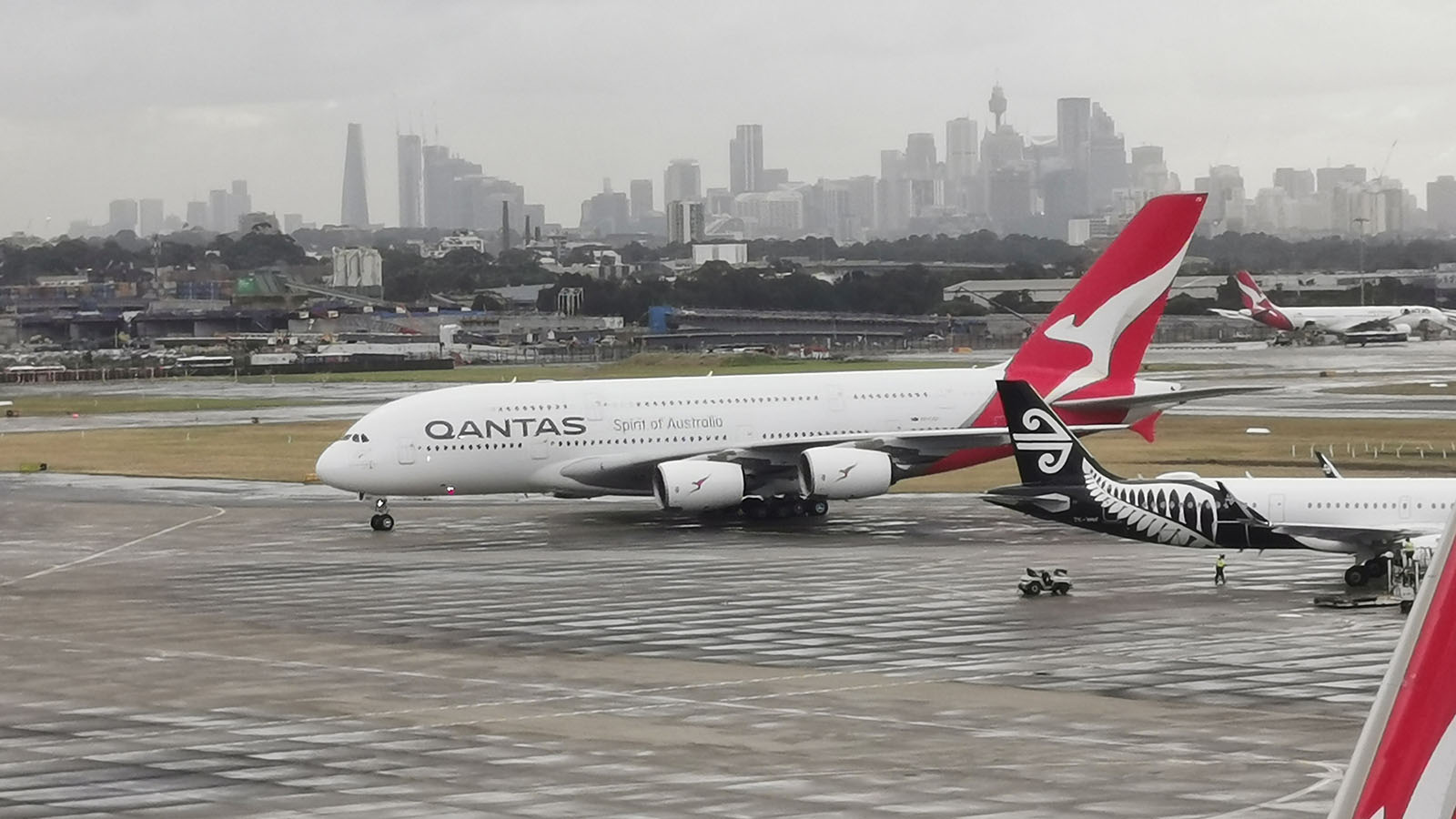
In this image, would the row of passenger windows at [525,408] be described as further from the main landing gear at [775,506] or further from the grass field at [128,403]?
the grass field at [128,403]

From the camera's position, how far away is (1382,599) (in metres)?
38.4

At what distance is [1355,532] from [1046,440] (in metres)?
6.75

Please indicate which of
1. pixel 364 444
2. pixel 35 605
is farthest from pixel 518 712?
pixel 364 444

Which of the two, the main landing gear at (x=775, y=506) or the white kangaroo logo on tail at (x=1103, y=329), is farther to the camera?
the white kangaroo logo on tail at (x=1103, y=329)

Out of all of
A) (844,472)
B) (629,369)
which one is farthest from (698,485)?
(629,369)

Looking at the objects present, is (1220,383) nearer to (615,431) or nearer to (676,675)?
(615,431)

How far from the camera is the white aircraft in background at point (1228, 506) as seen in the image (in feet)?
132

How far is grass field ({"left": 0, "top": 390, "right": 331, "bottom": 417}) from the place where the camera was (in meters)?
113

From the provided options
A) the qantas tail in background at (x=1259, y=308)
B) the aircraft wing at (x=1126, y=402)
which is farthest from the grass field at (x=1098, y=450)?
the qantas tail in background at (x=1259, y=308)

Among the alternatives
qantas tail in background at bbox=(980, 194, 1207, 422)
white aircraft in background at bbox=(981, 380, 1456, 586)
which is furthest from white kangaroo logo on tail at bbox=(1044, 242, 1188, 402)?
white aircraft in background at bbox=(981, 380, 1456, 586)

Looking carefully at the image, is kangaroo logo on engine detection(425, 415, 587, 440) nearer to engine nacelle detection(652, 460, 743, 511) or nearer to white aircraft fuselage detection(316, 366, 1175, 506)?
white aircraft fuselage detection(316, 366, 1175, 506)

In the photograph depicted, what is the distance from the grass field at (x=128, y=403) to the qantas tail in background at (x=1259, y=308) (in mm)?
84401

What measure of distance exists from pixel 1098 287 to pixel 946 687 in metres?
27.9

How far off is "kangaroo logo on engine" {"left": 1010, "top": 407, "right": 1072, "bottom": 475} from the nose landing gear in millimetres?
21483
